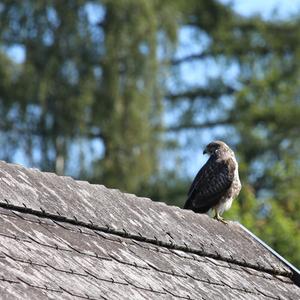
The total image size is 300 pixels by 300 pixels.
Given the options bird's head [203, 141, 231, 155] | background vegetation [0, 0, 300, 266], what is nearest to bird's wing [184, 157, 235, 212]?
bird's head [203, 141, 231, 155]

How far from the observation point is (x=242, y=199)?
25438 mm

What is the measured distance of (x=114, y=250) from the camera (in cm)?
748

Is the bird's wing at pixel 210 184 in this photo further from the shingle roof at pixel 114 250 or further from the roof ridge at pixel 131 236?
the roof ridge at pixel 131 236

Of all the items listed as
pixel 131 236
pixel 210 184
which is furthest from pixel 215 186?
pixel 131 236

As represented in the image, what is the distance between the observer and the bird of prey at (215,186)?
12.3 metres

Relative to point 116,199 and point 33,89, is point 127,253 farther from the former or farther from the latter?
point 33,89

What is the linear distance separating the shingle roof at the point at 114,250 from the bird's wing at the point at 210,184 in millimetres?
A: 3238

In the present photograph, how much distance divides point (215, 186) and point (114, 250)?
16.4ft

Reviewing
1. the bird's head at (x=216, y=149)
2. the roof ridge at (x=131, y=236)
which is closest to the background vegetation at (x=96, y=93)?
the bird's head at (x=216, y=149)

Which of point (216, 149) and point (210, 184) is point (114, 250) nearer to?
point (210, 184)

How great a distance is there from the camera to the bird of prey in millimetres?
12273

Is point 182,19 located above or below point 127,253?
above

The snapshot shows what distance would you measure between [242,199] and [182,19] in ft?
37.9

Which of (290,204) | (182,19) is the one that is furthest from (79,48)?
(290,204)
